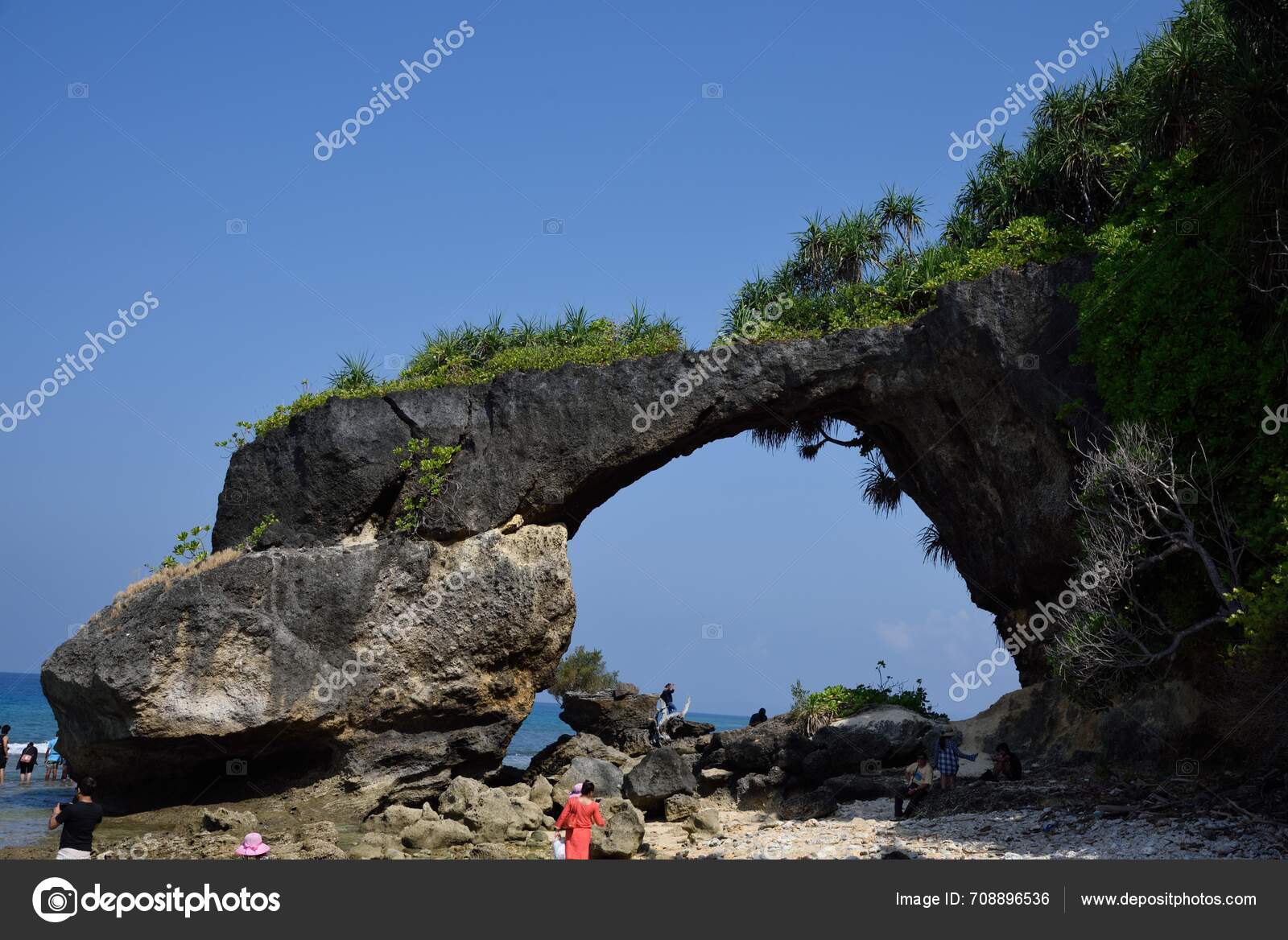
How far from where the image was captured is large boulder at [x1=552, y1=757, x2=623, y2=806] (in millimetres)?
21078

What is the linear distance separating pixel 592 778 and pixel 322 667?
5808 millimetres

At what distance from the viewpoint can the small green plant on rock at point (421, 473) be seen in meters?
21.6

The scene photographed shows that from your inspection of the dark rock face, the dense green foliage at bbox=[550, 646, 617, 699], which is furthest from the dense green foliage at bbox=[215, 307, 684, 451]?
the dense green foliage at bbox=[550, 646, 617, 699]

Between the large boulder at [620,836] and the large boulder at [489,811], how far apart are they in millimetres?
2380

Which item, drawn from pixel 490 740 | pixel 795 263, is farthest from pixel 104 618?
pixel 795 263

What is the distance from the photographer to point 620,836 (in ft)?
53.4

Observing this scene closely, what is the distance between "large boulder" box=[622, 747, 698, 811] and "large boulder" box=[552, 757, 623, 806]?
1.13 meters

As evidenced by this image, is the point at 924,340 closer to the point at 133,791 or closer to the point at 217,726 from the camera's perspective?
the point at 217,726

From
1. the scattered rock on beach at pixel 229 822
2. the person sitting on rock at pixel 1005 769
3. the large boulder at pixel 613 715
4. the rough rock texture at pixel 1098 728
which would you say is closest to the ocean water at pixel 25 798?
the scattered rock on beach at pixel 229 822

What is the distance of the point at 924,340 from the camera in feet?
72.8

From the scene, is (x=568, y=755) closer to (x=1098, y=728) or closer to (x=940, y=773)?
(x=940, y=773)

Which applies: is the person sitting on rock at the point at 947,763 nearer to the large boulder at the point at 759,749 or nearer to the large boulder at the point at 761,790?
the large boulder at the point at 759,749

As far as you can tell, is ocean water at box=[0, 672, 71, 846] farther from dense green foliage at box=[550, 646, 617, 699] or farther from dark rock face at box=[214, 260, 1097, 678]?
dense green foliage at box=[550, 646, 617, 699]
